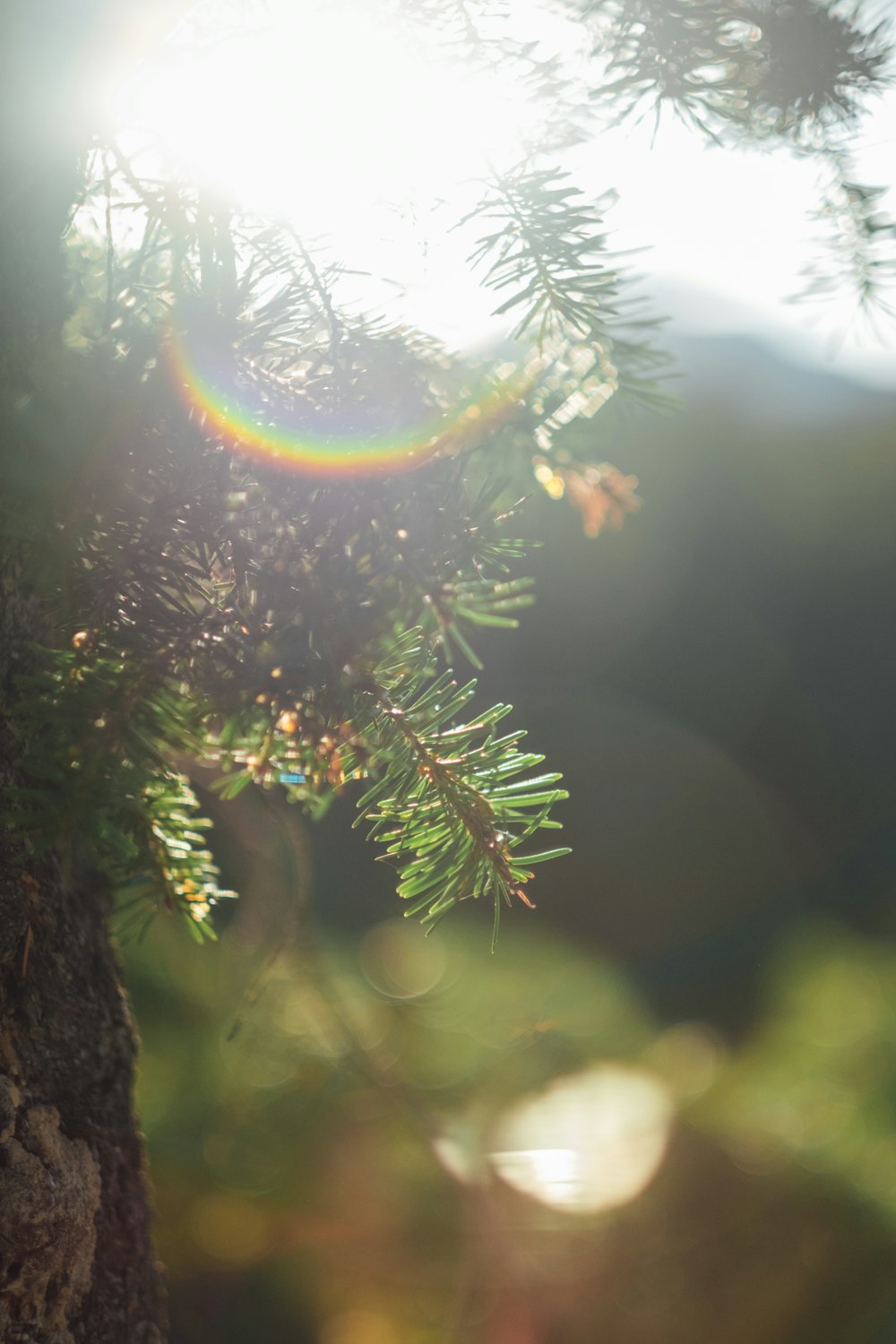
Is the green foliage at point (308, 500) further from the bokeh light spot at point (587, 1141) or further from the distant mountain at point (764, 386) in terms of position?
the distant mountain at point (764, 386)

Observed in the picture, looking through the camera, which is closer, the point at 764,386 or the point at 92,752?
the point at 92,752

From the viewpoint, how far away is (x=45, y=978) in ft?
0.70

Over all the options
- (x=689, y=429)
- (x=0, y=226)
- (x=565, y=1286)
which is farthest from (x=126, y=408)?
(x=689, y=429)

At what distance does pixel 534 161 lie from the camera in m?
0.23

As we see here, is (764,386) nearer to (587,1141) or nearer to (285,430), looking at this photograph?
(587,1141)

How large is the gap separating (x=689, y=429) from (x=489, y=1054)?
101 cm

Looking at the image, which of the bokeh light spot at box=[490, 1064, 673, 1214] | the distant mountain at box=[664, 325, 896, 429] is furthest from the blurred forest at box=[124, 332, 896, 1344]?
the distant mountain at box=[664, 325, 896, 429]

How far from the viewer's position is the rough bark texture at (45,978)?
0.62ft

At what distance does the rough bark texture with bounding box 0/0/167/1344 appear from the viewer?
0.19 metres

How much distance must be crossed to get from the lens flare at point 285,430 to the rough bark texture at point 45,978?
0.09 feet

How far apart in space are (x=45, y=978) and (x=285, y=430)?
0.14m

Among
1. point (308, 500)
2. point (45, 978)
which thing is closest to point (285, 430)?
point (308, 500)

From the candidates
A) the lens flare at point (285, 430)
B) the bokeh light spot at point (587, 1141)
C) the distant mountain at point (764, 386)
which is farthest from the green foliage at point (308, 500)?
the distant mountain at point (764, 386)

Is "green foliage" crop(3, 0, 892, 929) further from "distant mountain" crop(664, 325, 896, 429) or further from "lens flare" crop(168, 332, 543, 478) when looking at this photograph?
"distant mountain" crop(664, 325, 896, 429)
